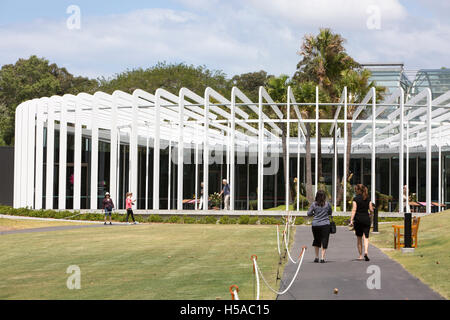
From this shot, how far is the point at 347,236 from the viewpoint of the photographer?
20375 mm

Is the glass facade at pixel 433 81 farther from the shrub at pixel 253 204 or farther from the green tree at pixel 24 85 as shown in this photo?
the green tree at pixel 24 85

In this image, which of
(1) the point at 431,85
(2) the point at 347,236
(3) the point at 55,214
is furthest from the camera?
(1) the point at 431,85

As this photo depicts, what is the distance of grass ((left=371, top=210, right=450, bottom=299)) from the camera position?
10703 millimetres

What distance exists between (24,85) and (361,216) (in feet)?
209

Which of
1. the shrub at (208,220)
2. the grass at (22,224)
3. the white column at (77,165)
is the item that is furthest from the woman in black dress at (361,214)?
the white column at (77,165)

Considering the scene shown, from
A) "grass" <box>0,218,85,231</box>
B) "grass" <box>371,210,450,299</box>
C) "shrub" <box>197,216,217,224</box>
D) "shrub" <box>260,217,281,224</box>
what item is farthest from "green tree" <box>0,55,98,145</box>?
"grass" <box>371,210,450,299</box>

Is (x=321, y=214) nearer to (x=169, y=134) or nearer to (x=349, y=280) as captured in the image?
(x=349, y=280)

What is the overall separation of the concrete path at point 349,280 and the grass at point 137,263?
0.50m

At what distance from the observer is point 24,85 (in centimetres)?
7200

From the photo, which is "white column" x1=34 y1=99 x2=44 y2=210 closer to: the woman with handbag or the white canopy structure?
the white canopy structure

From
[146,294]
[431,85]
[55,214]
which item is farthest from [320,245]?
[431,85]
